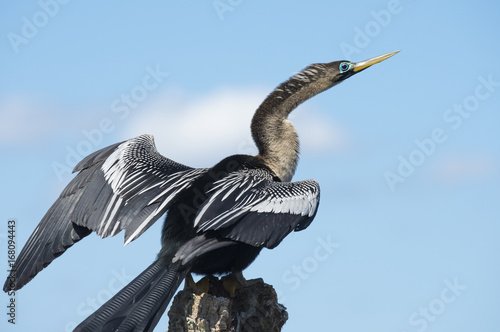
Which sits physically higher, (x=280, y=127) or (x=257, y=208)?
(x=280, y=127)

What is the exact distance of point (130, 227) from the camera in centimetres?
386

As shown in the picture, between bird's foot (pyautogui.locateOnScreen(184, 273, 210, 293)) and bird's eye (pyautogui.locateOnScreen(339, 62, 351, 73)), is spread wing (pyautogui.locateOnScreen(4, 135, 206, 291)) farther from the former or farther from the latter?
bird's eye (pyautogui.locateOnScreen(339, 62, 351, 73))

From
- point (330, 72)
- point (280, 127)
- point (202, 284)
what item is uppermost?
point (330, 72)

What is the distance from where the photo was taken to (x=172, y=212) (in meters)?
4.04

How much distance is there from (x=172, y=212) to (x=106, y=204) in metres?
0.48

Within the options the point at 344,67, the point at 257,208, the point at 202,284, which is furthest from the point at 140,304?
the point at 344,67

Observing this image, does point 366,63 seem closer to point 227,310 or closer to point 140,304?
point 227,310

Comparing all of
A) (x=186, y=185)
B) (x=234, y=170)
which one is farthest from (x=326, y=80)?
(x=186, y=185)

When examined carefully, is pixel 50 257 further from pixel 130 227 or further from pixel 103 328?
pixel 103 328

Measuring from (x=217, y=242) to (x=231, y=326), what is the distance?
19.3 inches

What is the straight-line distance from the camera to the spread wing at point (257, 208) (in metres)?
3.65

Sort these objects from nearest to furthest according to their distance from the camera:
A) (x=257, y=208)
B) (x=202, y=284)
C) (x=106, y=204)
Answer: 1. (x=257, y=208)
2. (x=202, y=284)
3. (x=106, y=204)

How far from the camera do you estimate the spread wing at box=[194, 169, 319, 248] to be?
3.65m

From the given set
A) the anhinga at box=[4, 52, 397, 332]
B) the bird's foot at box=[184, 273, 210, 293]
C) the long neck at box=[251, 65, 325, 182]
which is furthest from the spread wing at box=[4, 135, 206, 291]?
the long neck at box=[251, 65, 325, 182]
